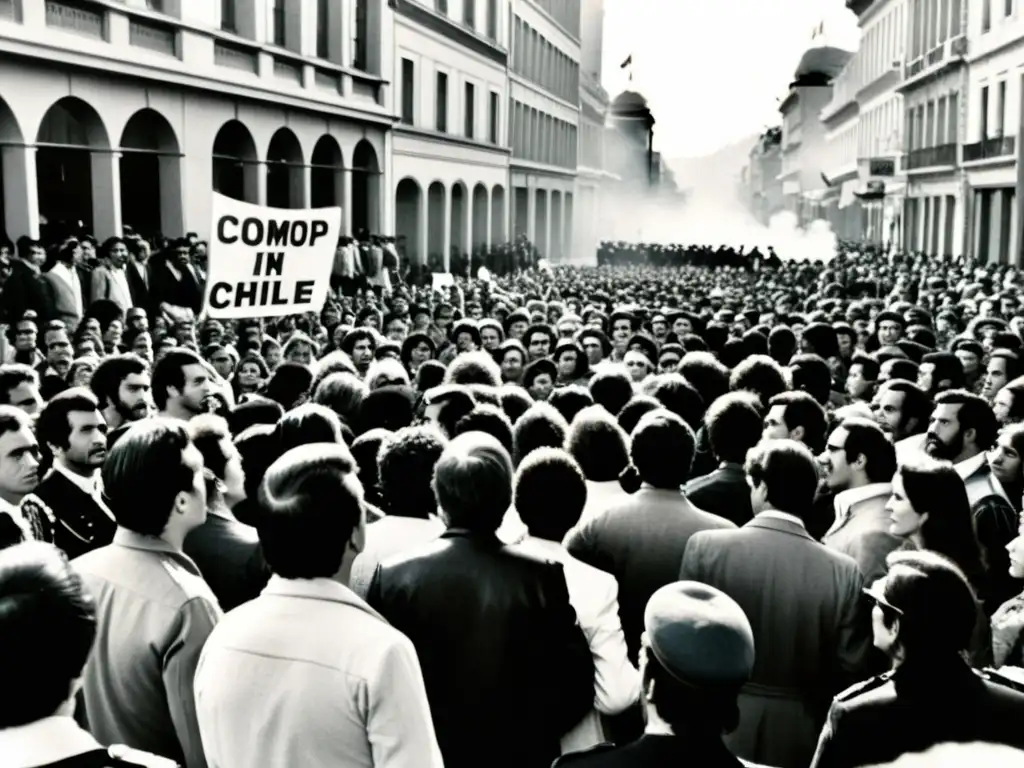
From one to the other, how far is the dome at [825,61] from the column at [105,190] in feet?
311

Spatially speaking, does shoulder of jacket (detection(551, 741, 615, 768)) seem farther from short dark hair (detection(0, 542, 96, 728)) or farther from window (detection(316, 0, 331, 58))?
window (detection(316, 0, 331, 58))

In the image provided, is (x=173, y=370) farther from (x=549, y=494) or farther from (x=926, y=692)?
(x=926, y=692)

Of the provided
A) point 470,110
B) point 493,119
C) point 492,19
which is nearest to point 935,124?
point 493,119

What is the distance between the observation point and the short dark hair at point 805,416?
6258 mm

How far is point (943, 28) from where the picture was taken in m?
45.6

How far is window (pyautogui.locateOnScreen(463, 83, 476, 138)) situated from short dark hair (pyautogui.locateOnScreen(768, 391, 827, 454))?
31.8 metres

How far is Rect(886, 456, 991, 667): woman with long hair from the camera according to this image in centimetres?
436

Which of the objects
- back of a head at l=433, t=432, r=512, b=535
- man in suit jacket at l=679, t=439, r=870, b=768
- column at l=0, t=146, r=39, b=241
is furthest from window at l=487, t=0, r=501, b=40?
back of a head at l=433, t=432, r=512, b=535

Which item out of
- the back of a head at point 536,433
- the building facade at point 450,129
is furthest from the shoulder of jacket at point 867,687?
the building facade at point 450,129

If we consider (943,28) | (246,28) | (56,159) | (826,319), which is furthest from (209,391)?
(943,28)

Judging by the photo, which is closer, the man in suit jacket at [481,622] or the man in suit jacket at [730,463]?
the man in suit jacket at [481,622]

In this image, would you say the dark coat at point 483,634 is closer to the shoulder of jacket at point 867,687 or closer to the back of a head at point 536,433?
the shoulder of jacket at point 867,687

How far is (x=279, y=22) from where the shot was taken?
23516 millimetres

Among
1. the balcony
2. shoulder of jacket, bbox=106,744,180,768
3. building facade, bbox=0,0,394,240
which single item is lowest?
shoulder of jacket, bbox=106,744,180,768
